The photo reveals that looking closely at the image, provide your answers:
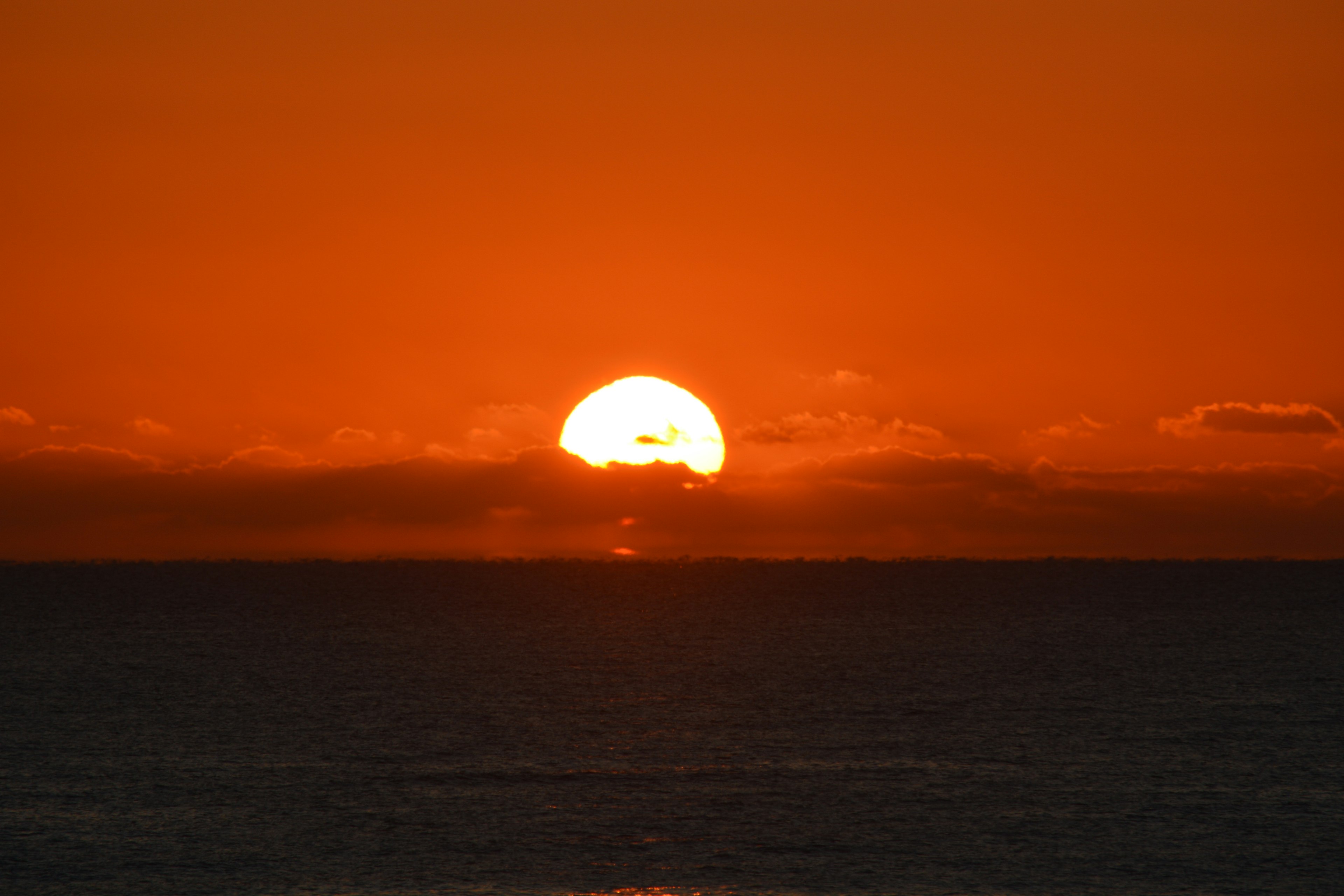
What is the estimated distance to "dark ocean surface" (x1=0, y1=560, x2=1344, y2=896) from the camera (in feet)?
125

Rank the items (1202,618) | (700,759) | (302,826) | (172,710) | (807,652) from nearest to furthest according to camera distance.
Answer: (302,826), (700,759), (172,710), (807,652), (1202,618)

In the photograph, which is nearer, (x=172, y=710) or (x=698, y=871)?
(x=698, y=871)

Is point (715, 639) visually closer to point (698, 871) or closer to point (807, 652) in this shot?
point (807, 652)

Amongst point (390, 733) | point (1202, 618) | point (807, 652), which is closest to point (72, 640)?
point (807, 652)

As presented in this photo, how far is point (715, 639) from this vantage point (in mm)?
143750

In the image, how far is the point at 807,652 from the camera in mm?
124875

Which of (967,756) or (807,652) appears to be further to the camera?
(807,652)

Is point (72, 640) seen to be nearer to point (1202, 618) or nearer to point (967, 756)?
point (967, 756)

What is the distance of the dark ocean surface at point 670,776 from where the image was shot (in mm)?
38031

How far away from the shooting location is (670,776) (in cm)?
5322

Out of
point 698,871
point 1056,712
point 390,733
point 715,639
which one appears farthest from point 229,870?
point 715,639

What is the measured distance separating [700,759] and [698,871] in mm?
20067

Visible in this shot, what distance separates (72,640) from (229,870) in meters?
113

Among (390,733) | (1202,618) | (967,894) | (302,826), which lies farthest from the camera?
(1202,618)
